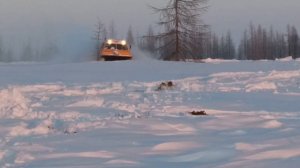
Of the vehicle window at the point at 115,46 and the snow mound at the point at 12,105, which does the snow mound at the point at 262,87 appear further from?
the vehicle window at the point at 115,46

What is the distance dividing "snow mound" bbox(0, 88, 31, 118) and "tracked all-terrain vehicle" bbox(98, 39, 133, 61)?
2086 centimetres

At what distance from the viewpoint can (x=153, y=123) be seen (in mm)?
→ 10312

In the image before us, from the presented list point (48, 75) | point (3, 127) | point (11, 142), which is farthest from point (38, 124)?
point (48, 75)

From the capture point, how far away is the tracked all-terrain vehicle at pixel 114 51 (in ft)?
111

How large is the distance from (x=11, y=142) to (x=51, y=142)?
63 centimetres

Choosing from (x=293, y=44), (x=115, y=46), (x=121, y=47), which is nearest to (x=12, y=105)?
(x=115, y=46)

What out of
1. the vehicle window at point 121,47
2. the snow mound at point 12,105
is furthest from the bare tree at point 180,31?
the snow mound at point 12,105

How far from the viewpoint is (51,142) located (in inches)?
343

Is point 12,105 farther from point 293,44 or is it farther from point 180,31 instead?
point 293,44

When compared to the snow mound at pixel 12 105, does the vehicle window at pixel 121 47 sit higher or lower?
higher

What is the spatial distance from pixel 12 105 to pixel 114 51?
21994 millimetres

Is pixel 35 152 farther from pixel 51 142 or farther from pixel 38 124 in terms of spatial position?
pixel 38 124

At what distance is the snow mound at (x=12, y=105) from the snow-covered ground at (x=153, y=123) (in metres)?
0.02

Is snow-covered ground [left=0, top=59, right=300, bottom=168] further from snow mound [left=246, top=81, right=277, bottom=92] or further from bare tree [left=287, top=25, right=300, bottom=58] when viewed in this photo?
bare tree [left=287, top=25, right=300, bottom=58]
